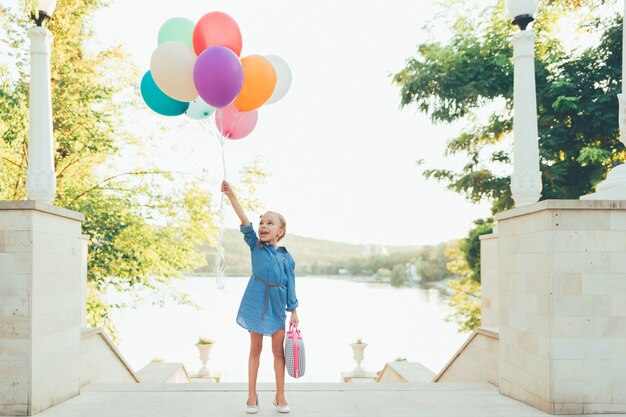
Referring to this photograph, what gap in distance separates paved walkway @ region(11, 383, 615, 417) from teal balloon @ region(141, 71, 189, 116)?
290cm

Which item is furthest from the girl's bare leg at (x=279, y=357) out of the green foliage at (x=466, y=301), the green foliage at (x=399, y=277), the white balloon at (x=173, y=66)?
the green foliage at (x=399, y=277)

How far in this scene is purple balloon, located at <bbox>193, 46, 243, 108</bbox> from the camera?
5148 mm

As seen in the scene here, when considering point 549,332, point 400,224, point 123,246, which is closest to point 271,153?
point 123,246

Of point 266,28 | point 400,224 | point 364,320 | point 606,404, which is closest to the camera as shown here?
point 606,404

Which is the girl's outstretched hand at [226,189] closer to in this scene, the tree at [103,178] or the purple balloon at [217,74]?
the purple balloon at [217,74]

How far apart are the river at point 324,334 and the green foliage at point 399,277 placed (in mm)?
1384

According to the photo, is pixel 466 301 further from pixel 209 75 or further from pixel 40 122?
pixel 209 75

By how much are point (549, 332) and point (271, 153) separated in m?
12.3

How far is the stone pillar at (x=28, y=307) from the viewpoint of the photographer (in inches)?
191

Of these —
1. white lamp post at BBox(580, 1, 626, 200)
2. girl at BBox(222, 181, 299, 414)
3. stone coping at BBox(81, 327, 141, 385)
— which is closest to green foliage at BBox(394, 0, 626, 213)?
white lamp post at BBox(580, 1, 626, 200)

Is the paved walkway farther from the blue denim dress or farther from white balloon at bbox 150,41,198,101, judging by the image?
white balloon at bbox 150,41,198,101

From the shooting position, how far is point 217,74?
5.15 m

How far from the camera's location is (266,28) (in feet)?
53.0

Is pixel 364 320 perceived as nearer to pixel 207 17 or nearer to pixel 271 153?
pixel 271 153
